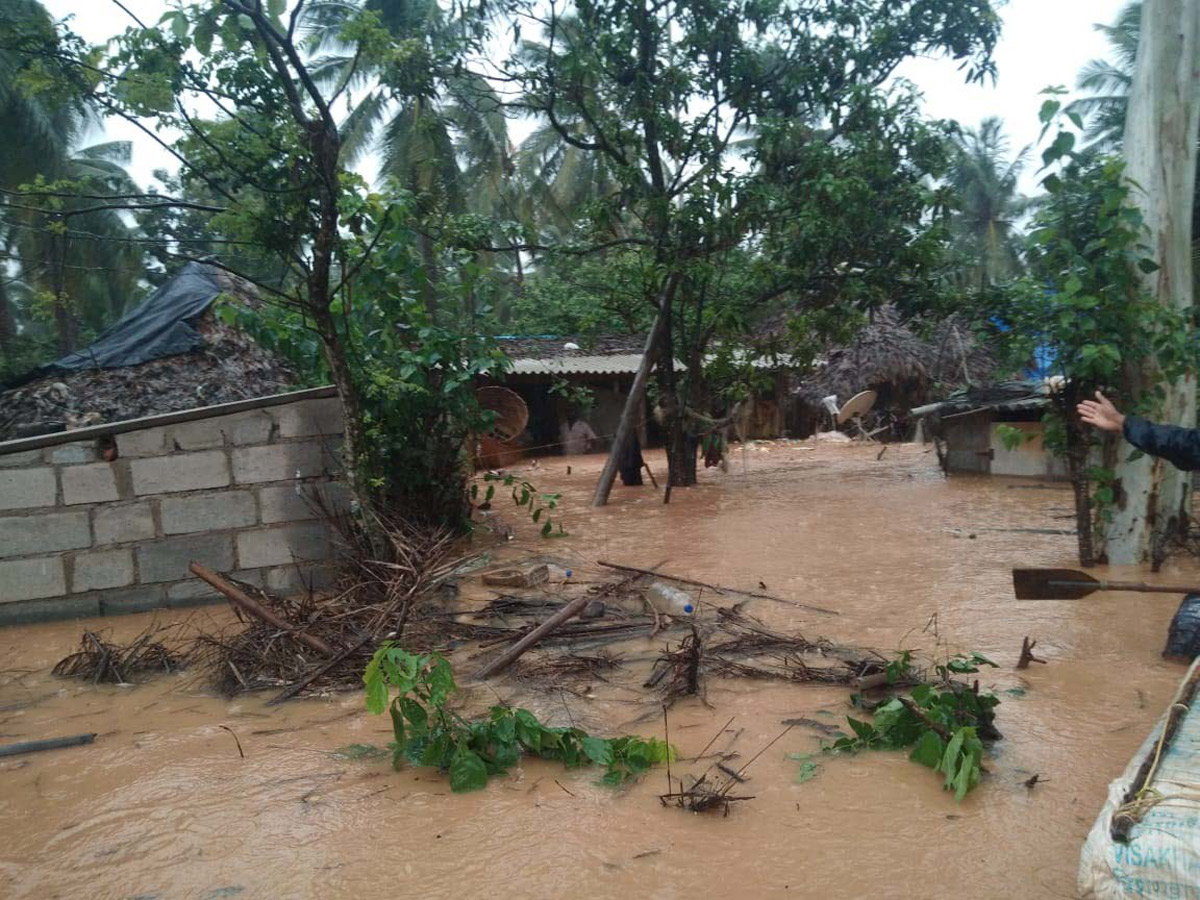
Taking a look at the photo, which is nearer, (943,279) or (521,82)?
(521,82)

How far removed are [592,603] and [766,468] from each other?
36.2ft

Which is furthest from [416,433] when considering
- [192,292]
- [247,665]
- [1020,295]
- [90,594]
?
[192,292]

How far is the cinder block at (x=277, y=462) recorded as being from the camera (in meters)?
6.45

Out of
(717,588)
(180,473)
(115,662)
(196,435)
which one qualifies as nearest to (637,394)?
(717,588)

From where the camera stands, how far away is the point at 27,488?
6012 millimetres

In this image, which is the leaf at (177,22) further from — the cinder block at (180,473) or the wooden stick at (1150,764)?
the wooden stick at (1150,764)

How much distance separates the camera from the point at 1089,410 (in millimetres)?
4352

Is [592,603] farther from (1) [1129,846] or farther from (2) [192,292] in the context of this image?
(2) [192,292]

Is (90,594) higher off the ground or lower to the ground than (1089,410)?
lower

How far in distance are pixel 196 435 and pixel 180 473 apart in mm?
299

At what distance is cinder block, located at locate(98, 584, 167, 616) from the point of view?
6.19 meters

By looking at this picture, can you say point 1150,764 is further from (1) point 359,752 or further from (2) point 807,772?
(1) point 359,752

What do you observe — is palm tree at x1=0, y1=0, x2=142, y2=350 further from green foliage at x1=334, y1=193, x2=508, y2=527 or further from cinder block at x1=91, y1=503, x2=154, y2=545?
cinder block at x1=91, y1=503, x2=154, y2=545

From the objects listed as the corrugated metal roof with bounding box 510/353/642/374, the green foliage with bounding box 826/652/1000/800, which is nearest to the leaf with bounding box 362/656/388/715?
the green foliage with bounding box 826/652/1000/800
